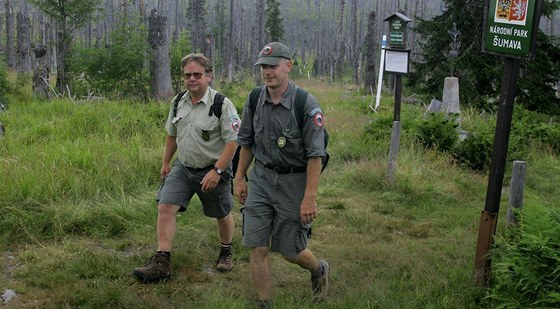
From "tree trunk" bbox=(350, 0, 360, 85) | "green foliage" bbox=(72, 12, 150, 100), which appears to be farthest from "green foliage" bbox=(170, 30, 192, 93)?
"tree trunk" bbox=(350, 0, 360, 85)

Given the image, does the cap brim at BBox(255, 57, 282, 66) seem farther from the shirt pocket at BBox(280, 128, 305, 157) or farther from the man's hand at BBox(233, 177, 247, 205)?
the man's hand at BBox(233, 177, 247, 205)

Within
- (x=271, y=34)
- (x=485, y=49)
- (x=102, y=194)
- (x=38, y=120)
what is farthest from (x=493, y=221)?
(x=271, y=34)

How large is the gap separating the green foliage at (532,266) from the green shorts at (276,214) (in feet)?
4.47

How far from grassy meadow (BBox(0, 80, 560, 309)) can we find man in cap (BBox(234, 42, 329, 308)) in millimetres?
468

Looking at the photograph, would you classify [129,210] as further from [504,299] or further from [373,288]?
[504,299]

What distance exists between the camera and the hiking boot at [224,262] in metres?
4.88

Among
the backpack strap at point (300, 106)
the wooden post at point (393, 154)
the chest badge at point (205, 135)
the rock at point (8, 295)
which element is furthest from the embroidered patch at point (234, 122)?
the wooden post at point (393, 154)

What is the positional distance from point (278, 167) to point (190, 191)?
119 cm

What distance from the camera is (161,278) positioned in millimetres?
4508

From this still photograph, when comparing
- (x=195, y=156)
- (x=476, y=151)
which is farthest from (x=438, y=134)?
(x=195, y=156)

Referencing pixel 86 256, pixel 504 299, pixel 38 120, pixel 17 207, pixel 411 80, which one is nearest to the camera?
pixel 504 299

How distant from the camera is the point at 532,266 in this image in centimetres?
362

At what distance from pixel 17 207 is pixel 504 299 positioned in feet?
15.2

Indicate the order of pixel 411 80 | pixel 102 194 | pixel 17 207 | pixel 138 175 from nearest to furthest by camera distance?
1. pixel 17 207
2. pixel 102 194
3. pixel 138 175
4. pixel 411 80
